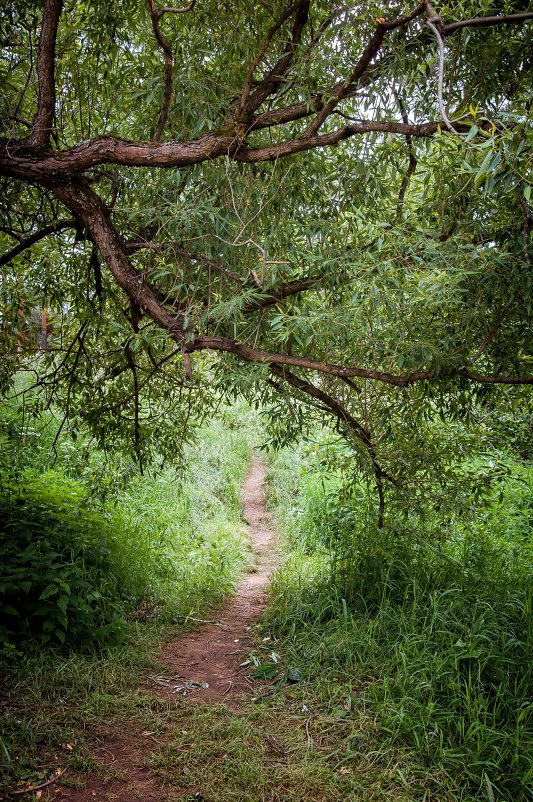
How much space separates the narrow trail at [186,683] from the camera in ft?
10.4

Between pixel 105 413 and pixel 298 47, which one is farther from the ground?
pixel 298 47

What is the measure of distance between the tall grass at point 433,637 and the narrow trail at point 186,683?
0.41 metres

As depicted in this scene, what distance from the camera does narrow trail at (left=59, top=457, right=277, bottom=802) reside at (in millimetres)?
3182

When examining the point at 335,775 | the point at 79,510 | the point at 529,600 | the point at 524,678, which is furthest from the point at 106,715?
the point at 529,600

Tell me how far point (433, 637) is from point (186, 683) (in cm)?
176

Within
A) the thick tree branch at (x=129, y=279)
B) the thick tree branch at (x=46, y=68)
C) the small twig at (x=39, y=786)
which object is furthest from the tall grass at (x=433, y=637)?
the thick tree branch at (x=46, y=68)

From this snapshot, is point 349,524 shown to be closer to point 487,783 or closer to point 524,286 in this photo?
point 487,783

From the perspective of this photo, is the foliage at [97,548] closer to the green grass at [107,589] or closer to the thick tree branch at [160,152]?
the green grass at [107,589]

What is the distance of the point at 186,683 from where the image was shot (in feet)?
14.3

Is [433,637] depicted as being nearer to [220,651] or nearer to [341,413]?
[341,413]

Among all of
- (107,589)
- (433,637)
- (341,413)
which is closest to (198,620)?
(107,589)

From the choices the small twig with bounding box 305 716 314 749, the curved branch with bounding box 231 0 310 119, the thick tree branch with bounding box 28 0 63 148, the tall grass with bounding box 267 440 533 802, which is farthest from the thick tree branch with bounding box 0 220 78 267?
the small twig with bounding box 305 716 314 749

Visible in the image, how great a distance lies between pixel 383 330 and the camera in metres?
3.54

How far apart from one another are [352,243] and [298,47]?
1.15 m
